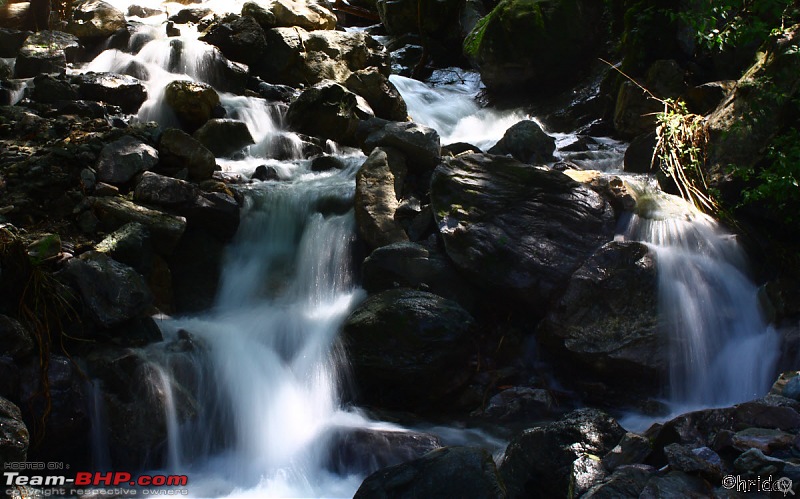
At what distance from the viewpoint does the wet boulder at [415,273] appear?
5.81 m

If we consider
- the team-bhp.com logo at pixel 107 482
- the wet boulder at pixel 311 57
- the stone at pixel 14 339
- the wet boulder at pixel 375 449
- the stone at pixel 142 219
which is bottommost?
the team-bhp.com logo at pixel 107 482

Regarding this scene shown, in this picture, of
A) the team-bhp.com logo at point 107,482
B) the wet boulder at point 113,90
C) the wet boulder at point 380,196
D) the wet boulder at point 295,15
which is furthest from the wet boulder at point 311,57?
the team-bhp.com logo at point 107,482

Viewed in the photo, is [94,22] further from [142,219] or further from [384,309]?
[384,309]

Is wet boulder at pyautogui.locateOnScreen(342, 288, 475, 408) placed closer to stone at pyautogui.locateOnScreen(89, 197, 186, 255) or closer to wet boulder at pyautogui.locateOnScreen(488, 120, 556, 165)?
stone at pyautogui.locateOnScreen(89, 197, 186, 255)

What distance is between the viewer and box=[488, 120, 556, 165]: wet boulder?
28.7 ft

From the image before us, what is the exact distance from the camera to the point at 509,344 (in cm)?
576

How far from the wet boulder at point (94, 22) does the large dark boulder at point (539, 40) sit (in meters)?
7.41

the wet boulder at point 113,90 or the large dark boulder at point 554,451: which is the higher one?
the wet boulder at point 113,90

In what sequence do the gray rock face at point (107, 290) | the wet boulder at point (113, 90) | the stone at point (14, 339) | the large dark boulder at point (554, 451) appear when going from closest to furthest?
the large dark boulder at point (554, 451), the stone at point (14, 339), the gray rock face at point (107, 290), the wet boulder at point (113, 90)

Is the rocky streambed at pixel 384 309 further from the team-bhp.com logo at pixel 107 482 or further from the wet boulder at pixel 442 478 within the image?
the team-bhp.com logo at pixel 107 482

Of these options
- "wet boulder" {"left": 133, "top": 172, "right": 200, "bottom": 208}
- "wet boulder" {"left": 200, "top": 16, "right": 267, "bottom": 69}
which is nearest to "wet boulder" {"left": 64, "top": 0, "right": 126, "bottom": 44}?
"wet boulder" {"left": 200, "top": 16, "right": 267, "bottom": 69}

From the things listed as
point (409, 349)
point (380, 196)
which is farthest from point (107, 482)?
point (380, 196)

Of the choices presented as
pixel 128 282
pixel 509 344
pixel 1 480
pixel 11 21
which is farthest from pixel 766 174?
pixel 11 21

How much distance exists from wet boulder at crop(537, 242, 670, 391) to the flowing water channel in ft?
0.56
